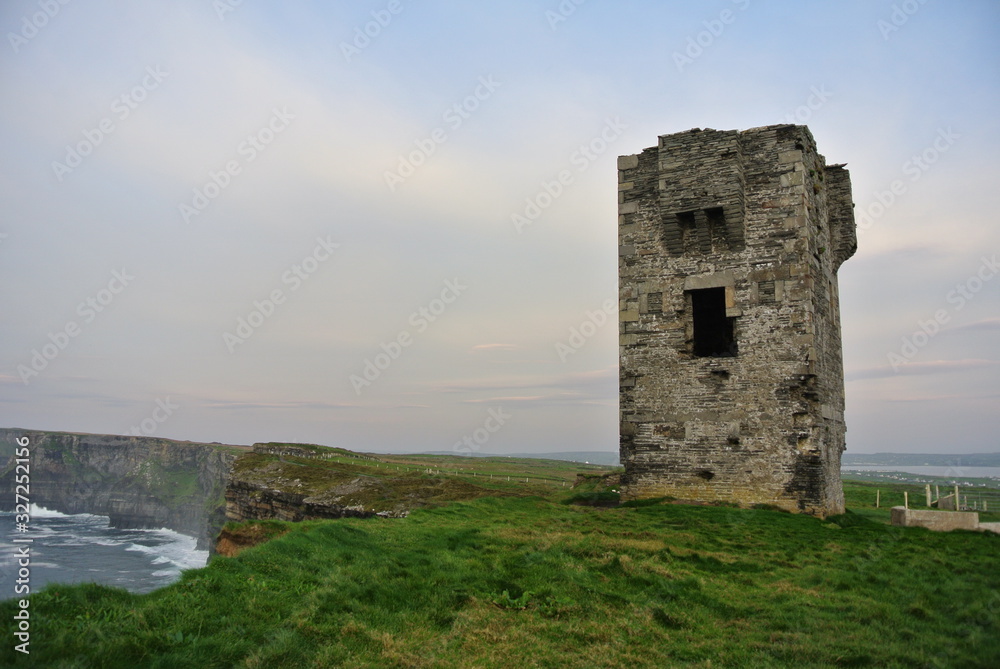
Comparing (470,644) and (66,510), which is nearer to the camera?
(470,644)

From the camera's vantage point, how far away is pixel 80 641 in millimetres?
4609

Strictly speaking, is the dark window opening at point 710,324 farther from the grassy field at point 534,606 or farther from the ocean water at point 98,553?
the ocean water at point 98,553

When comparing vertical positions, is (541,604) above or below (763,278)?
below

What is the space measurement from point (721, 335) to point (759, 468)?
15.9 feet

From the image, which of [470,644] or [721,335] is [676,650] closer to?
[470,644]

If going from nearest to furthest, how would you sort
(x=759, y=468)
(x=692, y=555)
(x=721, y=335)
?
(x=692, y=555) → (x=759, y=468) → (x=721, y=335)

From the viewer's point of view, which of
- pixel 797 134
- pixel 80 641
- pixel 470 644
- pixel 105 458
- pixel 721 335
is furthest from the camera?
pixel 105 458

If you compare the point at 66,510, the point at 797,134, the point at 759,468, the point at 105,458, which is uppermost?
the point at 797,134

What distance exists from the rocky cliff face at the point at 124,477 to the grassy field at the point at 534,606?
2361 inches

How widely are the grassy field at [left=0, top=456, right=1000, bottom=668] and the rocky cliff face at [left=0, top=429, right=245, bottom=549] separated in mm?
59981

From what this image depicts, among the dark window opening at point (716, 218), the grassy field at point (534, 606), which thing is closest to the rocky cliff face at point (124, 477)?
the dark window opening at point (716, 218)

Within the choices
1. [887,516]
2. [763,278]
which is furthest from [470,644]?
[887,516]

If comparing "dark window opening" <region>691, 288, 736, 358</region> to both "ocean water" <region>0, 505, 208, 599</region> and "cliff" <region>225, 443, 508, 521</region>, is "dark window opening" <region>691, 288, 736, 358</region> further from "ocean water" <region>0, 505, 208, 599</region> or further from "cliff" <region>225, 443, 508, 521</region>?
"ocean water" <region>0, 505, 208, 599</region>

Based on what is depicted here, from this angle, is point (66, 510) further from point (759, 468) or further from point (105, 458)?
point (759, 468)
